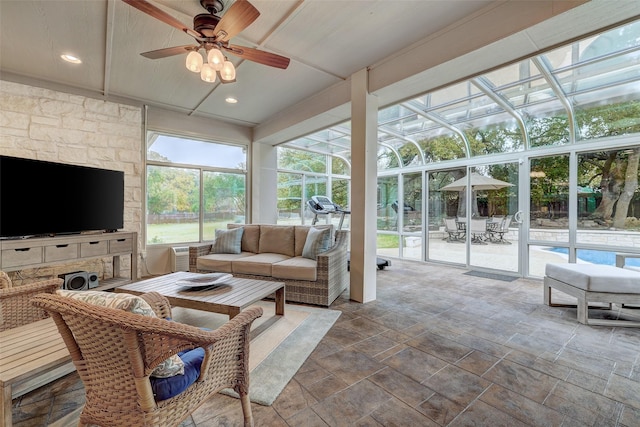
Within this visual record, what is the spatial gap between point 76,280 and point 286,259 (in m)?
2.59

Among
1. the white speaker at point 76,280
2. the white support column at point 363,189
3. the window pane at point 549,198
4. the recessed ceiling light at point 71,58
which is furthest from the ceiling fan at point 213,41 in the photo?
the window pane at point 549,198

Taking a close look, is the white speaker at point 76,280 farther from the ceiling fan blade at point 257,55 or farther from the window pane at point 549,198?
the window pane at point 549,198

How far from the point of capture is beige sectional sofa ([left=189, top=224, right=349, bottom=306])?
3.28 meters

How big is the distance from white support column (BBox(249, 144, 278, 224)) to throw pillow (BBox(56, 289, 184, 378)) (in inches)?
188

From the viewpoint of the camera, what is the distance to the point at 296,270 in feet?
10.9

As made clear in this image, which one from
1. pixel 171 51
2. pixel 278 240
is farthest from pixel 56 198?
pixel 278 240

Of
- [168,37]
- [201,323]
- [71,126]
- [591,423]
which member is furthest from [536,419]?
[71,126]

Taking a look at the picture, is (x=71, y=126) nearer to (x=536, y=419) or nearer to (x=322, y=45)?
(x=322, y=45)

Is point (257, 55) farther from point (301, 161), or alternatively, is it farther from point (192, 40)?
point (301, 161)

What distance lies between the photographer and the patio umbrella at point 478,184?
16.7 ft

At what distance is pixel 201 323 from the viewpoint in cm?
282

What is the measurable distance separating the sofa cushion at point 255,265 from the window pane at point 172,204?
82.5 inches

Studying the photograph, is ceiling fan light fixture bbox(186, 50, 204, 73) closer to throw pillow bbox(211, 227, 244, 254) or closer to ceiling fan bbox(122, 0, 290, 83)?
ceiling fan bbox(122, 0, 290, 83)

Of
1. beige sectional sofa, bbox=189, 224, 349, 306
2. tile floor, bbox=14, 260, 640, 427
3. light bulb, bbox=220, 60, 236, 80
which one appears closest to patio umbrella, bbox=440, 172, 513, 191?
tile floor, bbox=14, 260, 640, 427
